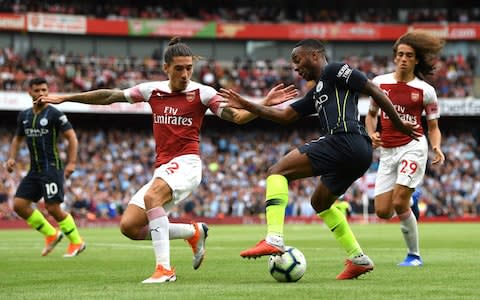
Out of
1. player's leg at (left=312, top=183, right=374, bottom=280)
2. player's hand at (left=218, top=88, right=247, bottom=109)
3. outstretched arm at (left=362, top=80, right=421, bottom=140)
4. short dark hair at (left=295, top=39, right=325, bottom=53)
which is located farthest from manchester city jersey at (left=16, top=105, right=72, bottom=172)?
outstretched arm at (left=362, top=80, right=421, bottom=140)

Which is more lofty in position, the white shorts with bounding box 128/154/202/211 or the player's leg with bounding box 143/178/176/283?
the white shorts with bounding box 128/154/202/211

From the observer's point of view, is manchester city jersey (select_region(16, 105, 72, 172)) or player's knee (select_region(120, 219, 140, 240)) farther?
manchester city jersey (select_region(16, 105, 72, 172))

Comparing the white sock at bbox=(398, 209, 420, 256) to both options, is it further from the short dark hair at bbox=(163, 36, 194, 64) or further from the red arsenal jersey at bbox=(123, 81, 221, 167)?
the short dark hair at bbox=(163, 36, 194, 64)

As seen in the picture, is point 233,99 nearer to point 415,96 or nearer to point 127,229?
point 127,229

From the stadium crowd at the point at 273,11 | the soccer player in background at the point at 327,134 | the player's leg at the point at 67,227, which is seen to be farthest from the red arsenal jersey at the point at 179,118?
the stadium crowd at the point at 273,11

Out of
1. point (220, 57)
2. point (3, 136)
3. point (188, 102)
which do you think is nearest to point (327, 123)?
point (188, 102)

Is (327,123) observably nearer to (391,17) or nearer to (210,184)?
(210,184)

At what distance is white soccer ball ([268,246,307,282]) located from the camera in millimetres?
9016

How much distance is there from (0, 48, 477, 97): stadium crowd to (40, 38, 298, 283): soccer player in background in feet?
103

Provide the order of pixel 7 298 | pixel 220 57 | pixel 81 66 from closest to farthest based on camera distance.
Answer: pixel 7 298
pixel 81 66
pixel 220 57

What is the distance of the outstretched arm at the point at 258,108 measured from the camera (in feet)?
28.5

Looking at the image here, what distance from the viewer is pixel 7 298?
7816mm

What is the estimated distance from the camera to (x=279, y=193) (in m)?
8.89

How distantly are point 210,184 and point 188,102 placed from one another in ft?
96.6
